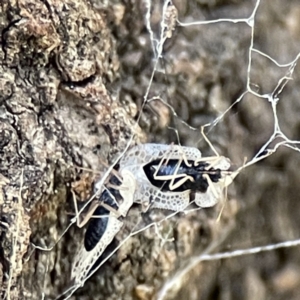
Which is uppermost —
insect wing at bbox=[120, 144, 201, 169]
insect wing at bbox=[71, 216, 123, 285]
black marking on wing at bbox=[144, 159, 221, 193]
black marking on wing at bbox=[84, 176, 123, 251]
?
insect wing at bbox=[120, 144, 201, 169]

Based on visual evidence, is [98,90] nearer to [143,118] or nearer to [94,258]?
[143,118]

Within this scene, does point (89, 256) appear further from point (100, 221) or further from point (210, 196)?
point (210, 196)

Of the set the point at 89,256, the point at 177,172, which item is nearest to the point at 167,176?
the point at 177,172

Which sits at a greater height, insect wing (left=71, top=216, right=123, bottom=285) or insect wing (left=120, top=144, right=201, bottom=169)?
insect wing (left=120, top=144, right=201, bottom=169)

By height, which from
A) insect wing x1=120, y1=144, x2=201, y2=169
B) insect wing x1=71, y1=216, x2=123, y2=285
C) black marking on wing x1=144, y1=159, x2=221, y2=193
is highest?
insect wing x1=120, y1=144, x2=201, y2=169

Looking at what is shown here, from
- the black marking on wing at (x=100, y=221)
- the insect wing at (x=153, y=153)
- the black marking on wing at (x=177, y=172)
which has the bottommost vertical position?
the black marking on wing at (x=100, y=221)
